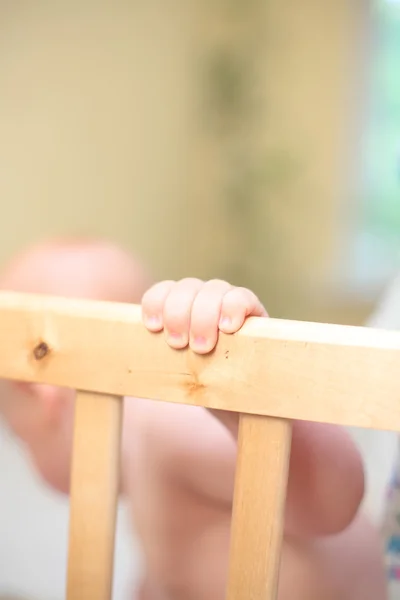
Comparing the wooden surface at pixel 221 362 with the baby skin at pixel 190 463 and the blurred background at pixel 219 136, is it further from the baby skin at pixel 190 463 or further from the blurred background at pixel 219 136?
the blurred background at pixel 219 136

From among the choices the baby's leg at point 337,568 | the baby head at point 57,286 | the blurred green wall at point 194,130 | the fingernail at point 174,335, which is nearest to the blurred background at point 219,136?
the blurred green wall at point 194,130

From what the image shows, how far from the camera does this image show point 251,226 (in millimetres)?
1351

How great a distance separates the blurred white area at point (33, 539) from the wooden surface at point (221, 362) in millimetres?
245

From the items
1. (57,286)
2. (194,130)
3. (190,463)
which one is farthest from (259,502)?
(194,130)

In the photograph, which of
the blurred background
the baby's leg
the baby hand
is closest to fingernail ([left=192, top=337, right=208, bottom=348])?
the baby hand

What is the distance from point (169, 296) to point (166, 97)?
0.89 m

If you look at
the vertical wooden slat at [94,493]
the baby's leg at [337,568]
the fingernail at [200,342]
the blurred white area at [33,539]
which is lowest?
the blurred white area at [33,539]

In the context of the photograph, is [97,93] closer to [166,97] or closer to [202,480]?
[166,97]

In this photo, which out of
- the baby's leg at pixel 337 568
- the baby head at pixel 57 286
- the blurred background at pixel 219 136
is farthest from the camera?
the blurred background at pixel 219 136

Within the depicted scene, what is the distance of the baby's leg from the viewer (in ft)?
1.52

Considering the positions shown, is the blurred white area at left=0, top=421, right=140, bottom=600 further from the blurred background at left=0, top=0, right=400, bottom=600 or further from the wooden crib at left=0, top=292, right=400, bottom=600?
the blurred background at left=0, top=0, right=400, bottom=600

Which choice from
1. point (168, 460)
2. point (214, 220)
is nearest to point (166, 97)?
point (214, 220)

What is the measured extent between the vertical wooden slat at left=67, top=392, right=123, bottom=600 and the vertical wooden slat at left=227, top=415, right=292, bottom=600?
72mm

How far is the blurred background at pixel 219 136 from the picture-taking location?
0.91 m
